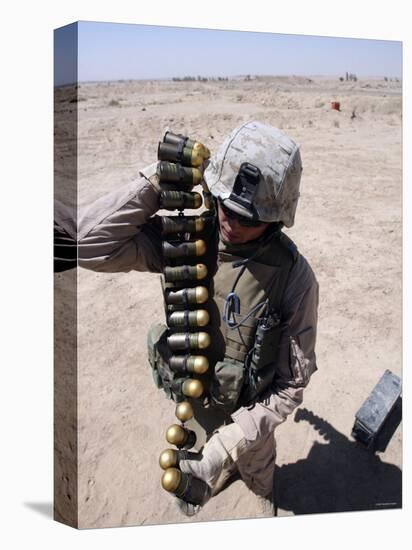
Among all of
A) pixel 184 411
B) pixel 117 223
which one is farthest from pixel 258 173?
pixel 184 411

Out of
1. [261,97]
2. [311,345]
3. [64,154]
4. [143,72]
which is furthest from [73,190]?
[261,97]

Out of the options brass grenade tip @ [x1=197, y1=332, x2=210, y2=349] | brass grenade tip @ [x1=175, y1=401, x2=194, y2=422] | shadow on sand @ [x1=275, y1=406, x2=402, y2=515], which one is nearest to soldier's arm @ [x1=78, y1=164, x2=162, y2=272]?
brass grenade tip @ [x1=197, y1=332, x2=210, y2=349]

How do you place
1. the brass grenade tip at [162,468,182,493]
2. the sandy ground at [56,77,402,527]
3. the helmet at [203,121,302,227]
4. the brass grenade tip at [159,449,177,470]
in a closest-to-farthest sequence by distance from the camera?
the helmet at [203,121,302,227], the brass grenade tip at [162,468,182,493], the brass grenade tip at [159,449,177,470], the sandy ground at [56,77,402,527]

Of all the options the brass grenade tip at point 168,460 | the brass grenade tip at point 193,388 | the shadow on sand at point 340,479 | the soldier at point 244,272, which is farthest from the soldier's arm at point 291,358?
the shadow on sand at point 340,479

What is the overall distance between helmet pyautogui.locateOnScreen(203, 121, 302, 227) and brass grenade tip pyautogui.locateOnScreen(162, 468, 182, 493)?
133 centimetres

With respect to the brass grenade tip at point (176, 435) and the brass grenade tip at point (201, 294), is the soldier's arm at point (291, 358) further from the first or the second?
the brass grenade tip at point (201, 294)

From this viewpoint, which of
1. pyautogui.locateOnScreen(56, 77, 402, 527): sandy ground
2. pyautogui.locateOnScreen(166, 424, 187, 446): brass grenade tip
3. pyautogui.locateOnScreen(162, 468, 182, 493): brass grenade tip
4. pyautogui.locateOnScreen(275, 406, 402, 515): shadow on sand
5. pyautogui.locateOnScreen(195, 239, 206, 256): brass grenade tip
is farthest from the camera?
pyautogui.locateOnScreen(275, 406, 402, 515): shadow on sand

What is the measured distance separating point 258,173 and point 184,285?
80 centimetres

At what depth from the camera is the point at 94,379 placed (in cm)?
552

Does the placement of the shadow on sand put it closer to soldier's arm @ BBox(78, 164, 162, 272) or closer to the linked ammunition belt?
the linked ammunition belt

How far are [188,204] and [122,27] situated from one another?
56.5 inches

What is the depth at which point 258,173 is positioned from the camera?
2934mm

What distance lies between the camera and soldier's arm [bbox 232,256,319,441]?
10.9 feet

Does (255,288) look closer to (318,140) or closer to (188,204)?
(188,204)
